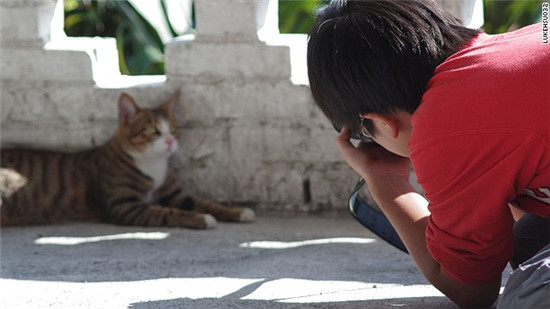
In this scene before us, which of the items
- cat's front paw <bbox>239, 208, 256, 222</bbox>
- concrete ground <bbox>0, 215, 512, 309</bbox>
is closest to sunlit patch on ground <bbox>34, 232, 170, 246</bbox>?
concrete ground <bbox>0, 215, 512, 309</bbox>

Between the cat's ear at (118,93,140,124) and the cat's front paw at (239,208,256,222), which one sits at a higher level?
the cat's ear at (118,93,140,124)

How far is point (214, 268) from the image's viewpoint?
10.1ft

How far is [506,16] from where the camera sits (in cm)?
558

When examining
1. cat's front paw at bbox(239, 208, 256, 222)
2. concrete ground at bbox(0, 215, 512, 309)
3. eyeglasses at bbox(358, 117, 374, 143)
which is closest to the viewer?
eyeglasses at bbox(358, 117, 374, 143)

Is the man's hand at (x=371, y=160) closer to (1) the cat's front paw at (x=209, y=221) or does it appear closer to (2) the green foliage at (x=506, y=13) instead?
(1) the cat's front paw at (x=209, y=221)

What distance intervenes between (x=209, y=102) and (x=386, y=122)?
75.5 inches

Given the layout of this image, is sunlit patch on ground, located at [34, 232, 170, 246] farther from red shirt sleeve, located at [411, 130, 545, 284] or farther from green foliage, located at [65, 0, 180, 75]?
green foliage, located at [65, 0, 180, 75]

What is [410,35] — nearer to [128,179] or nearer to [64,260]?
[64,260]

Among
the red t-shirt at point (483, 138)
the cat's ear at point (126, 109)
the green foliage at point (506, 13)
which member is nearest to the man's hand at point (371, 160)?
the red t-shirt at point (483, 138)

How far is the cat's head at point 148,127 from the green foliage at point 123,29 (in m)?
1.63

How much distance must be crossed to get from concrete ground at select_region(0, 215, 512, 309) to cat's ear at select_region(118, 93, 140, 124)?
49cm

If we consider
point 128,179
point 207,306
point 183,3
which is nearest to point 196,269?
point 207,306

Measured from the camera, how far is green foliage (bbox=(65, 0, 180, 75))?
555cm

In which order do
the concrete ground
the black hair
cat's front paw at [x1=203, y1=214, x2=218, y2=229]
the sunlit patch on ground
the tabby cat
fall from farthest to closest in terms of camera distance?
the tabby cat, cat's front paw at [x1=203, y1=214, x2=218, y2=229], the sunlit patch on ground, the concrete ground, the black hair
